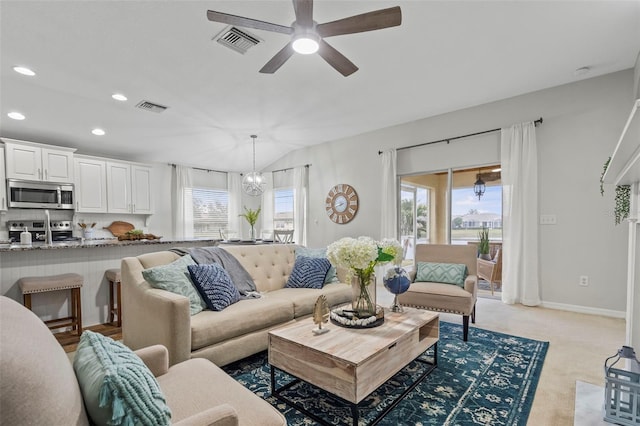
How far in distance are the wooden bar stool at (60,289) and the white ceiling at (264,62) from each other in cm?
232

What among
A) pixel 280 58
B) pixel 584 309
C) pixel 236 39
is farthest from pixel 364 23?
pixel 584 309

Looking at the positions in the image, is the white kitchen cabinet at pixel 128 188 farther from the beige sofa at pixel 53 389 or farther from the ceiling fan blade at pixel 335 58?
the beige sofa at pixel 53 389

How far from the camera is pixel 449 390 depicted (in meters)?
2.10

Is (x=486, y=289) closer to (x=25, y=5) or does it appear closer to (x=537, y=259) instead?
(x=537, y=259)

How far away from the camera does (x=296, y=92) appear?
4.32m

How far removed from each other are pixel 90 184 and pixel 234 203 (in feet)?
10.4

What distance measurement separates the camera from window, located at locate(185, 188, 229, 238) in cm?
730

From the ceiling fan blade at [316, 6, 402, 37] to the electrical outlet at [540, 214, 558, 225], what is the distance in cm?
354

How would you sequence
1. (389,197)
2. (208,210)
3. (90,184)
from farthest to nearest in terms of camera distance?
(208,210) → (389,197) → (90,184)

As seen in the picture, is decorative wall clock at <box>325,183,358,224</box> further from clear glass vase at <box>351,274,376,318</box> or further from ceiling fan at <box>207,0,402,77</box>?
clear glass vase at <box>351,274,376,318</box>

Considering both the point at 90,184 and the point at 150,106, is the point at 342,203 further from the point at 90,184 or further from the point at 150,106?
the point at 90,184

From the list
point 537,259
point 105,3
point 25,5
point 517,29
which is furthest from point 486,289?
point 25,5

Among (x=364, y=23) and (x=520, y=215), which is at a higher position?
(x=364, y=23)

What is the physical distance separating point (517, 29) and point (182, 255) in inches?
153
